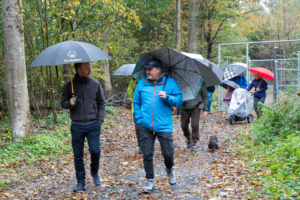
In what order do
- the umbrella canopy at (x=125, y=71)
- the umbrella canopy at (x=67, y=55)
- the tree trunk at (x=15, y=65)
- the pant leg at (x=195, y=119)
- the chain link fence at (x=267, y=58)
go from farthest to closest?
the chain link fence at (x=267, y=58)
the umbrella canopy at (x=125, y=71)
the pant leg at (x=195, y=119)
the tree trunk at (x=15, y=65)
the umbrella canopy at (x=67, y=55)

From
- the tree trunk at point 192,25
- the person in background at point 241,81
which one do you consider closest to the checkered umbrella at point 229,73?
the person in background at point 241,81

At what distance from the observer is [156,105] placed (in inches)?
187

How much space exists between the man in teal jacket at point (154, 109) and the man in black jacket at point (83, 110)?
0.67 metres

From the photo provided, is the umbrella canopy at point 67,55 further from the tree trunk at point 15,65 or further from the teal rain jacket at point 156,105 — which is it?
the tree trunk at point 15,65

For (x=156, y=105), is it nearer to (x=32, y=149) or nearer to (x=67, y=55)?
(x=67, y=55)

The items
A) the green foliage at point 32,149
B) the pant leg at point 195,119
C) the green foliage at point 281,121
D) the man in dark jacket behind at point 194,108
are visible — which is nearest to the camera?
the green foliage at point 32,149

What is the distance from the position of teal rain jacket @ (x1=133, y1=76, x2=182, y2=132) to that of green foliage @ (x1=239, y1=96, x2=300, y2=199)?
1766 mm

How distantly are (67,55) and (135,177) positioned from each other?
113 inches

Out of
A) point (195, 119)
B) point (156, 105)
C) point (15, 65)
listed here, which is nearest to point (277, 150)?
point (195, 119)

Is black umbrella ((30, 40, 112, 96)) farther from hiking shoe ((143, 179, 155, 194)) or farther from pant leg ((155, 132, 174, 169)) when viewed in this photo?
hiking shoe ((143, 179, 155, 194))

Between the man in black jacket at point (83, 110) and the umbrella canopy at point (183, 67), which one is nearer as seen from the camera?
the man in black jacket at point (83, 110)

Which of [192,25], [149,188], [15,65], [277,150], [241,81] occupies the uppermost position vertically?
[192,25]

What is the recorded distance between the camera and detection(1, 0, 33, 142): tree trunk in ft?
24.1

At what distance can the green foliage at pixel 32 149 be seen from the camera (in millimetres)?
6996
